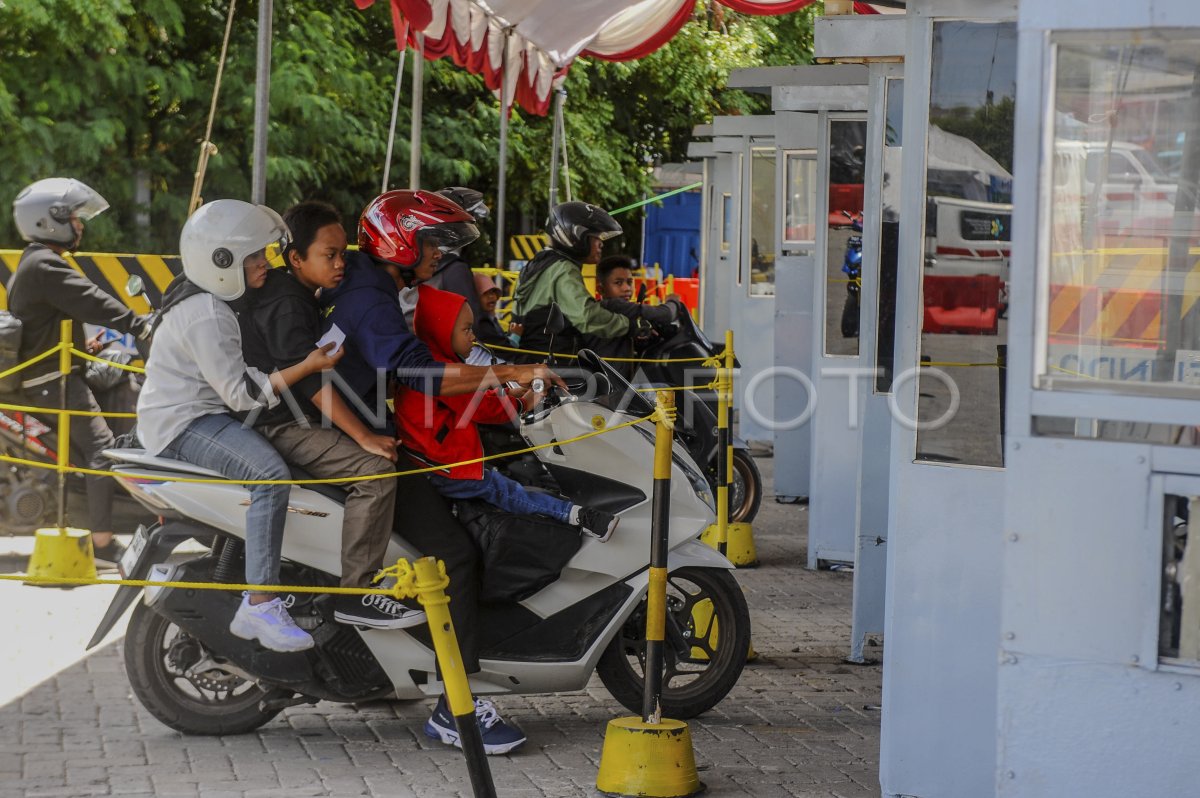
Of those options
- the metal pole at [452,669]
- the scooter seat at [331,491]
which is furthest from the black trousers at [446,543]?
the metal pole at [452,669]

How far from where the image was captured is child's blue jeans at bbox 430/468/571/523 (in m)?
5.59

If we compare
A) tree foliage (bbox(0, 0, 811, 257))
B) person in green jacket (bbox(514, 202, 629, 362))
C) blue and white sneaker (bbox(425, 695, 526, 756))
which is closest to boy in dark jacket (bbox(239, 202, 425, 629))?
blue and white sneaker (bbox(425, 695, 526, 756))

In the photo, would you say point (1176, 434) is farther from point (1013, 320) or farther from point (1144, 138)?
point (1144, 138)

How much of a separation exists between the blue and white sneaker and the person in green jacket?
3.24 m

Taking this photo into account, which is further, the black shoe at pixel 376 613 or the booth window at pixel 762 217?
the booth window at pixel 762 217

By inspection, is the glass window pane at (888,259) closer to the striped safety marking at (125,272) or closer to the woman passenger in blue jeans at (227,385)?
the woman passenger in blue jeans at (227,385)

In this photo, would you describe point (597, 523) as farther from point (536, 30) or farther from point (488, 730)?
point (536, 30)

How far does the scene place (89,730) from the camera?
5.79m

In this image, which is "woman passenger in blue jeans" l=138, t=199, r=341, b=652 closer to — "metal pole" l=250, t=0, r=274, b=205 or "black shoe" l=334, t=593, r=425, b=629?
"black shoe" l=334, t=593, r=425, b=629

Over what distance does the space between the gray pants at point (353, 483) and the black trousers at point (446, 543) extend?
10cm

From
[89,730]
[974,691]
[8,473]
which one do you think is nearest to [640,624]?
[974,691]

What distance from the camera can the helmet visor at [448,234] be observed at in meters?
5.56

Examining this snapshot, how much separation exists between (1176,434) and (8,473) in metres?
7.29

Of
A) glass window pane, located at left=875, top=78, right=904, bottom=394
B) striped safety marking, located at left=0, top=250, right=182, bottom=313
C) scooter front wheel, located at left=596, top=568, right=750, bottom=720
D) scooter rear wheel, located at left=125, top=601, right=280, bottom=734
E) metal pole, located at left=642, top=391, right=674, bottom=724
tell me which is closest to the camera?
metal pole, located at left=642, top=391, right=674, bottom=724
